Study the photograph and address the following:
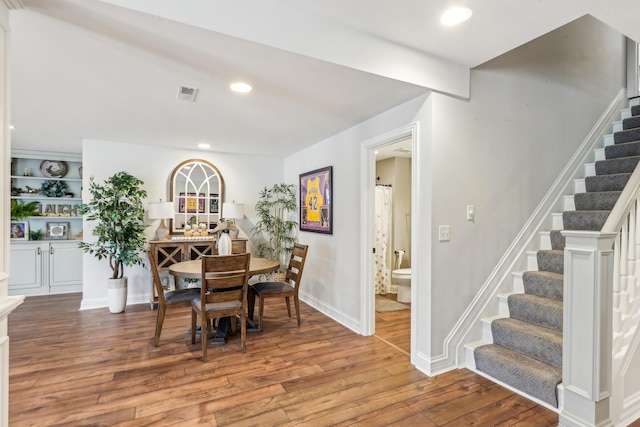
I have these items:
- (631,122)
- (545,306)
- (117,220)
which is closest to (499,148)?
(545,306)

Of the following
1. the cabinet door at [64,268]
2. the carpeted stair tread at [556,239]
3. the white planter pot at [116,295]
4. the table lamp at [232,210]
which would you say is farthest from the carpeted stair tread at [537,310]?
the cabinet door at [64,268]

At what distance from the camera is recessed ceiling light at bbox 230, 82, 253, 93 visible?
8.24ft

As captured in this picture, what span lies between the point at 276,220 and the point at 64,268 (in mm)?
3510

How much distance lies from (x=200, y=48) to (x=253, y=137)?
7.17ft

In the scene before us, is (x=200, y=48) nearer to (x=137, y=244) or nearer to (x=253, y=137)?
(x=253, y=137)

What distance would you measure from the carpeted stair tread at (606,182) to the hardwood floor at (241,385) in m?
2.30

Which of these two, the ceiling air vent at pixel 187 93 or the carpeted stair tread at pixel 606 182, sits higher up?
the ceiling air vent at pixel 187 93

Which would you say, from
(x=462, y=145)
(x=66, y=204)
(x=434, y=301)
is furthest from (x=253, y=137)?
(x=66, y=204)

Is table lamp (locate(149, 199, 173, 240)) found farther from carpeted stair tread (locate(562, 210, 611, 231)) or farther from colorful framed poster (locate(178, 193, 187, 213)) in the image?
carpeted stair tread (locate(562, 210, 611, 231))

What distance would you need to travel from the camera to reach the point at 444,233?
102 inches

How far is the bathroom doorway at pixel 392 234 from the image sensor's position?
442 centimetres

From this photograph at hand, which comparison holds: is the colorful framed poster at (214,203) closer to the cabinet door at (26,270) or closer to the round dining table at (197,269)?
the round dining table at (197,269)

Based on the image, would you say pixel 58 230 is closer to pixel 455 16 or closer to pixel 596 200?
pixel 455 16

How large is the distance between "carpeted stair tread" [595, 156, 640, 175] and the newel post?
2028 millimetres
